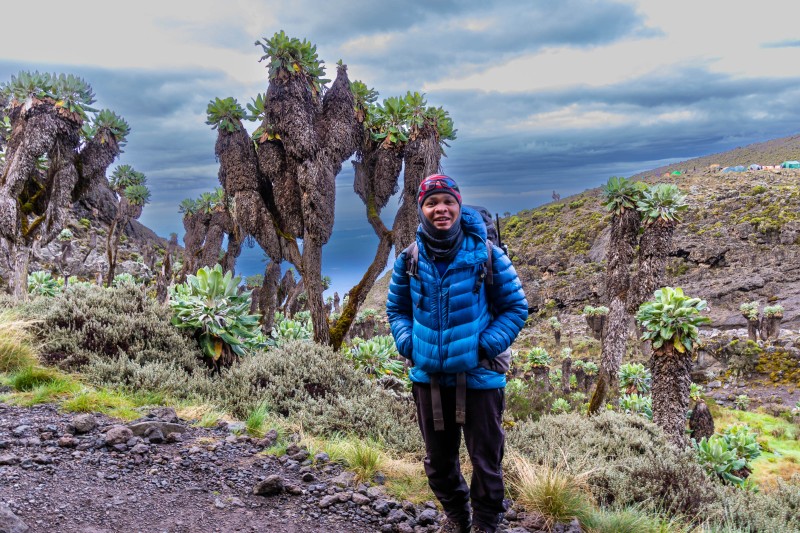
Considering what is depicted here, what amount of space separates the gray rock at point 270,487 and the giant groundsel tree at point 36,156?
42.0 ft

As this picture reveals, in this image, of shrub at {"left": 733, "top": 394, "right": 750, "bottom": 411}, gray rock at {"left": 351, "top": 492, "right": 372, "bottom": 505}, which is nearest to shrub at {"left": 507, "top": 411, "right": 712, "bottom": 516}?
gray rock at {"left": 351, "top": 492, "right": 372, "bottom": 505}

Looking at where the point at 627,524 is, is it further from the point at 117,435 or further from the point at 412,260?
the point at 117,435

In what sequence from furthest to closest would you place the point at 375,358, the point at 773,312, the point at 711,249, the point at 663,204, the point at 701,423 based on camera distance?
the point at 711,249 → the point at 773,312 → the point at 663,204 → the point at 701,423 → the point at 375,358

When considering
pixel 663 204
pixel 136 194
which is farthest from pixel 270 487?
pixel 136 194

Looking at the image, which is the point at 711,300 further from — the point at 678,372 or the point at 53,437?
the point at 53,437

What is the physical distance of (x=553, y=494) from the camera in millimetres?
3752

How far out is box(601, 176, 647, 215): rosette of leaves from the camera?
614 inches

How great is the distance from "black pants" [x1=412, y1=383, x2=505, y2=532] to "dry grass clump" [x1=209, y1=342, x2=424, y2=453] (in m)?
2.29

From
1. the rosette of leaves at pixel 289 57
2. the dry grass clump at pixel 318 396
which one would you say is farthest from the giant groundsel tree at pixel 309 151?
the dry grass clump at pixel 318 396

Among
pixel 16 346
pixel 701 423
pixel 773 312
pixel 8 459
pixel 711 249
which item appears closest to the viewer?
pixel 8 459

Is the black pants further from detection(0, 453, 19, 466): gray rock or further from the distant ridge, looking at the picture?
the distant ridge

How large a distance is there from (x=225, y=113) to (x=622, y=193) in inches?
495

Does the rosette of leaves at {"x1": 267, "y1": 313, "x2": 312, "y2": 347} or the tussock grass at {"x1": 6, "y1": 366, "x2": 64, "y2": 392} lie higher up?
the tussock grass at {"x1": 6, "y1": 366, "x2": 64, "y2": 392}

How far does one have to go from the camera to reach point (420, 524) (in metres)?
3.49
